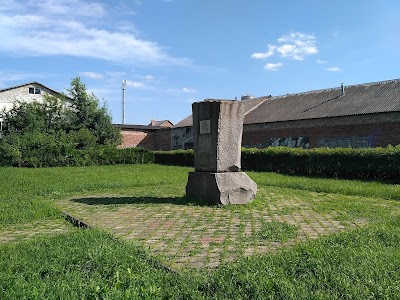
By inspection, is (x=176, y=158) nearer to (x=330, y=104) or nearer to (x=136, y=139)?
(x=330, y=104)

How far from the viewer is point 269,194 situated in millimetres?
10125

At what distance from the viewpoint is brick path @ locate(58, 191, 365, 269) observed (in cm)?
439

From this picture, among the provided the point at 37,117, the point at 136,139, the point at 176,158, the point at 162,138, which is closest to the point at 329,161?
the point at 176,158

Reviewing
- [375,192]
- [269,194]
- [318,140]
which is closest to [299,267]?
[269,194]

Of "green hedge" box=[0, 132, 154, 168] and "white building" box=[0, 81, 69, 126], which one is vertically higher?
"white building" box=[0, 81, 69, 126]

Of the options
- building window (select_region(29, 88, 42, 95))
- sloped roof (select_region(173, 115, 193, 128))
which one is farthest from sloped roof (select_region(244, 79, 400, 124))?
building window (select_region(29, 88, 42, 95))

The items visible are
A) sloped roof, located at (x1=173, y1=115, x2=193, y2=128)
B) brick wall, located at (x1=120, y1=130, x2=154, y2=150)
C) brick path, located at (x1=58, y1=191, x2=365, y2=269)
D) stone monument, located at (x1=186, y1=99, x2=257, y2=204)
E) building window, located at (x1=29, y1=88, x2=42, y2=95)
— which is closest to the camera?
brick path, located at (x1=58, y1=191, x2=365, y2=269)

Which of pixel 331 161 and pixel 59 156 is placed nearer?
pixel 331 161

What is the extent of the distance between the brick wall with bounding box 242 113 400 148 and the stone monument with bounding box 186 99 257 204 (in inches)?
702

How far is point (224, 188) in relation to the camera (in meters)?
7.95

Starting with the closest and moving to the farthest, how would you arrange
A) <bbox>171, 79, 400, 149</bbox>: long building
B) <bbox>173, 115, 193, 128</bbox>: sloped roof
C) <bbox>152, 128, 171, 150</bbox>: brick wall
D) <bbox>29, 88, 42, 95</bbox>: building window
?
<bbox>171, 79, 400, 149</bbox>: long building
<bbox>173, 115, 193, 128</bbox>: sloped roof
<bbox>29, 88, 42, 95</bbox>: building window
<bbox>152, 128, 171, 150</bbox>: brick wall

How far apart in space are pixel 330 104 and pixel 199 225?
24.0 m

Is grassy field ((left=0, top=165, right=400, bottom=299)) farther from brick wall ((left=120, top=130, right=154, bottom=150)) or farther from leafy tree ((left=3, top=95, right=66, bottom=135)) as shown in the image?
brick wall ((left=120, top=130, right=154, bottom=150))

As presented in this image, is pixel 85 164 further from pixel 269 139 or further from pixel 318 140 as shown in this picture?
pixel 318 140
